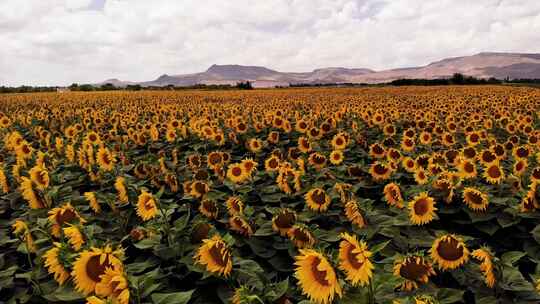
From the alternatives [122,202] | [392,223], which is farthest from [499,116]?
[122,202]

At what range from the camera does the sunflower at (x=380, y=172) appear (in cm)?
596

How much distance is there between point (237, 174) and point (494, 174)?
3.42 meters

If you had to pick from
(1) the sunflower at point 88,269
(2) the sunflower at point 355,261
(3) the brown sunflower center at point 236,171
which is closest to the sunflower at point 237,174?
(3) the brown sunflower center at point 236,171

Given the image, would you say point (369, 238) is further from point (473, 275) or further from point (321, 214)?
point (473, 275)

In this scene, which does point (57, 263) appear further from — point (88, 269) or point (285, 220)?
point (285, 220)

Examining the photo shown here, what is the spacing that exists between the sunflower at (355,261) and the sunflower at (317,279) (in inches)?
5.7

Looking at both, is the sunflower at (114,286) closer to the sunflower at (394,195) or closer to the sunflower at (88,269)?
the sunflower at (88,269)

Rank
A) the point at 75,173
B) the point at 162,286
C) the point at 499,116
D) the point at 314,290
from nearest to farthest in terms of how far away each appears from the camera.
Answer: the point at 314,290 → the point at 162,286 → the point at 75,173 → the point at 499,116

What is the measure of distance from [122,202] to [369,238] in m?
2.97

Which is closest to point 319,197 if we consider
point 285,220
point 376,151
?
point 285,220

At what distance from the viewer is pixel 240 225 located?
4262 millimetres

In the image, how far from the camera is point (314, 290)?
2.60 metres

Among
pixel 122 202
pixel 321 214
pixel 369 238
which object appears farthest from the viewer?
pixel 122 202

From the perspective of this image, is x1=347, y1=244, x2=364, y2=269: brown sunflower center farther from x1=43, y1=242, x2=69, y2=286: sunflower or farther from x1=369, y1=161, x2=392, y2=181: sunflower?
x1=369, y1=161, x2=392, y2=181: sunflower
